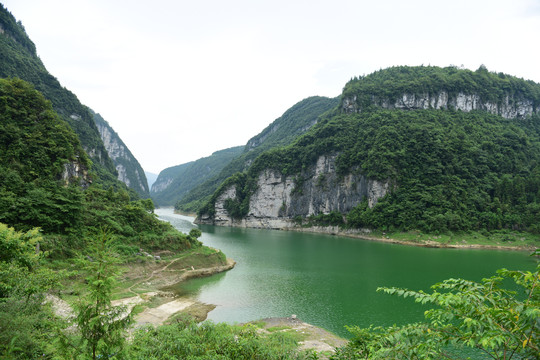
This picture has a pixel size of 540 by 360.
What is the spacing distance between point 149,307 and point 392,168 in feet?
217

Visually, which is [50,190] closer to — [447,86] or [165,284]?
→ [165,284]

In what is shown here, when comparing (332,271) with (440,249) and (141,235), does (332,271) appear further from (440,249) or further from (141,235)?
(440,249)

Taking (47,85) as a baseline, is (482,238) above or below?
below

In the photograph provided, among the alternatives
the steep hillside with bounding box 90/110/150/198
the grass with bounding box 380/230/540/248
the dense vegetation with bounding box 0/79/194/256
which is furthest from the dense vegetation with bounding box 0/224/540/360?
the steep hillside with bounding box 90/110/150/198

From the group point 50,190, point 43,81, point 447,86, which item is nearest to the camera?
point 50,190

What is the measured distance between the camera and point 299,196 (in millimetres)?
92250

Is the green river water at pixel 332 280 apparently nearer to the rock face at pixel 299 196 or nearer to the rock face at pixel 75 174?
the rock face at pixel 75 174

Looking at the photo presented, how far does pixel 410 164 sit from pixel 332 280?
2171 inches

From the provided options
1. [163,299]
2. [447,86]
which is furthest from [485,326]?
[447,86]

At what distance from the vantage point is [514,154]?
2896 inches

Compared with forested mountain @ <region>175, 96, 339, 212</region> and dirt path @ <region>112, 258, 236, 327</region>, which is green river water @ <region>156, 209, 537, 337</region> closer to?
dirt path @ <region>112, 258, 236, 327</region>

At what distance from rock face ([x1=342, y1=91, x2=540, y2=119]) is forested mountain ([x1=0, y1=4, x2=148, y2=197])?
86.3 meters

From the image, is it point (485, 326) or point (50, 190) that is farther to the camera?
point (50, 190)

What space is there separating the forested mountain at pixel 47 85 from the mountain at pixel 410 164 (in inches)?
1431
